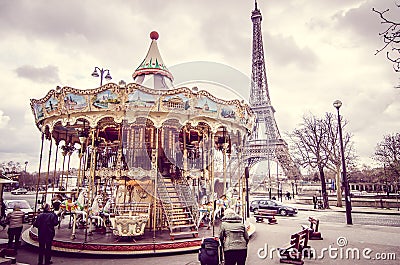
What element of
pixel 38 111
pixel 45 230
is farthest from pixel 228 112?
pixel 38 111

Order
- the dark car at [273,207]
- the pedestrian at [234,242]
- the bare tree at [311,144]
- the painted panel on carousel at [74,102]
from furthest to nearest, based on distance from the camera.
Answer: the bare tree at [311,144] → the dark car at [273,207] → the painted panel on carousel at [74,102] → the pedestrian at [234,242]

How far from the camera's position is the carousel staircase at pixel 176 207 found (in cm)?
1017

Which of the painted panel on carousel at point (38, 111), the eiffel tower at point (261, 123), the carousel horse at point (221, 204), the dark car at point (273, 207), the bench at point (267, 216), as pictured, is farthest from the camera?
the eiffel tower at point (261, 123)

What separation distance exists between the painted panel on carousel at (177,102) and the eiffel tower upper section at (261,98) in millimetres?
35364

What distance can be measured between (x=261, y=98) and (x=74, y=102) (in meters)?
42.1

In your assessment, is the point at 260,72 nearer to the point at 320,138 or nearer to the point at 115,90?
the point at 320,138

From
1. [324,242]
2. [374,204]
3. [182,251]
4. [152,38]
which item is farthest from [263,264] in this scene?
[374,204]

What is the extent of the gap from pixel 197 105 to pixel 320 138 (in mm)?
20836

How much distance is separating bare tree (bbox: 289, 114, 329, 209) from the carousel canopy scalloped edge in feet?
65.0

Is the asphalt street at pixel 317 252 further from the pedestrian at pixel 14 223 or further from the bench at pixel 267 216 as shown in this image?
the bench at pixel 267 216

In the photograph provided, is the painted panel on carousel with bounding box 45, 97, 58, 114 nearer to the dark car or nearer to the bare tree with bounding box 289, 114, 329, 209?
the dark car

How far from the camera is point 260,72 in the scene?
167 ft

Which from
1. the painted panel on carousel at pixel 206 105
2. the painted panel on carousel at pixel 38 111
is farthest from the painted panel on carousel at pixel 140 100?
the painted panel on carousel at pixel 38 111

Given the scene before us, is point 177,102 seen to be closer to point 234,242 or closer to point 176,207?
point 176,207
